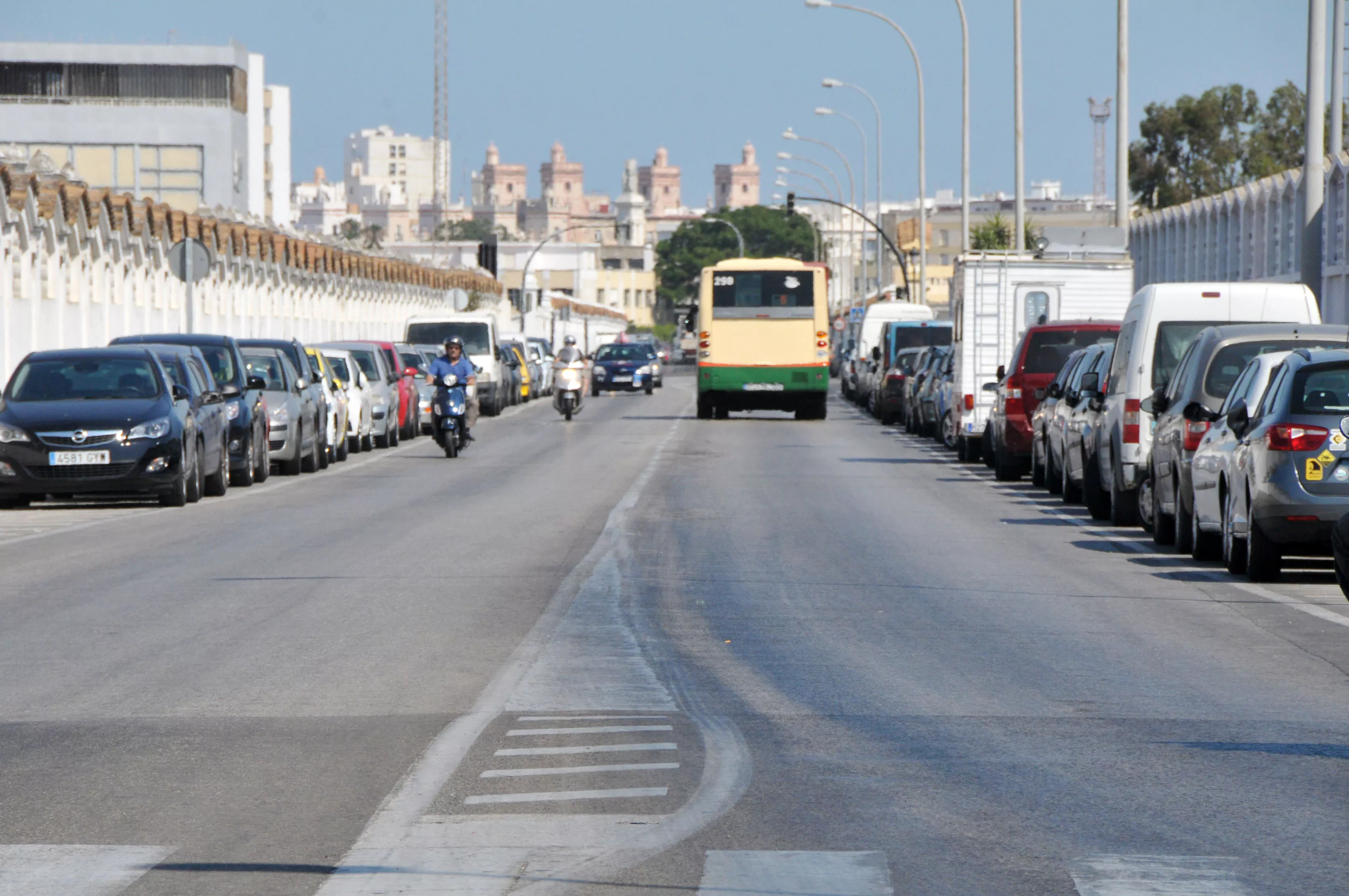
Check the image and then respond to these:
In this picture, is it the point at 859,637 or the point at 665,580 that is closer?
the point at 859,637

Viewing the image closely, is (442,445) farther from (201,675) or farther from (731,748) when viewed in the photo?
(731,748)

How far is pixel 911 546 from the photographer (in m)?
17.0

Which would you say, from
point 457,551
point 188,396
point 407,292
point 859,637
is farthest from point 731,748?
point 407,292

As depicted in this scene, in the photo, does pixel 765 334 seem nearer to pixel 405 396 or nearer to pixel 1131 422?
pixel 405 396

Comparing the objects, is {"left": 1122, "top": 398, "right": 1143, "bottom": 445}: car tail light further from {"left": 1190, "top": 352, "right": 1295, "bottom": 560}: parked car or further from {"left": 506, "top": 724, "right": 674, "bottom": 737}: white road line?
{"left": 506, "top": 724, "right": 674, "bottom": 737}: white road line

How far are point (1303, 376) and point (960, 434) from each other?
1714 centimetres

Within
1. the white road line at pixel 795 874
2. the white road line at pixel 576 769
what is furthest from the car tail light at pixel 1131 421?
the white road line at pixel 795 874

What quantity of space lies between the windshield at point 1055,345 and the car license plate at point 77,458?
11.0 metres

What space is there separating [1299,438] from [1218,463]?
1.36 metres

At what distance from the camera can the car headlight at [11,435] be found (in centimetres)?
2108

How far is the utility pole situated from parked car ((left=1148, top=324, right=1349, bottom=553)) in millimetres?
7463

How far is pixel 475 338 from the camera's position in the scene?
52375mm

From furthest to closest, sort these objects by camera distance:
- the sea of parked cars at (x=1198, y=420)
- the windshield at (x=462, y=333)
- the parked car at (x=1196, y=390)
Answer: the windshield at (x=462, y=333), the parked car at (x=1196, y=390), the sea of parked cars at (x=1198, y=420)

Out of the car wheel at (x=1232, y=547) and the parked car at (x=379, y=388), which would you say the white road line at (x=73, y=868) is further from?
the parked car at (x=379, y=388)
